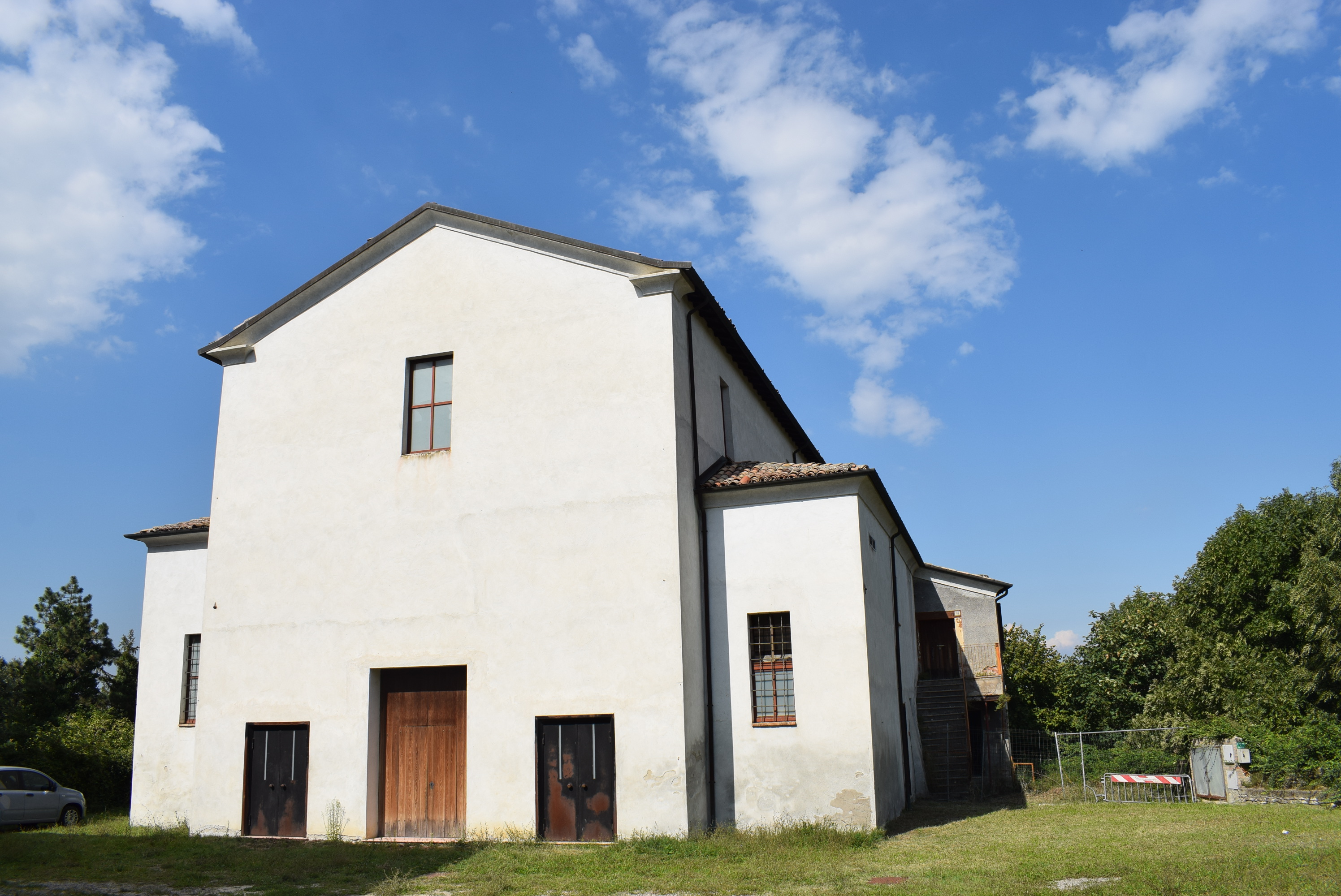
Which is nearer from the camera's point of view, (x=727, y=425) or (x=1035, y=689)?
(x=727, y=425)

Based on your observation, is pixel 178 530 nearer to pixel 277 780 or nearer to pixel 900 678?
pixel 277 780

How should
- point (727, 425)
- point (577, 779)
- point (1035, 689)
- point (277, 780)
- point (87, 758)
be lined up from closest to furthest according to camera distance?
point (577, 779)
point (277, 780)
point (727, 425)
point (87, 758)
point (1035, 689)

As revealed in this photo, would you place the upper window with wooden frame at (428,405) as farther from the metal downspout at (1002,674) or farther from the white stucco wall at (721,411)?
the metal downspout at (1002,674)

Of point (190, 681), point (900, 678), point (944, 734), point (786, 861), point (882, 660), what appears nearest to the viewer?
point (786, 861)

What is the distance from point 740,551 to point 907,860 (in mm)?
5450

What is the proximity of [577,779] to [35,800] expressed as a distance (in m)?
12.2

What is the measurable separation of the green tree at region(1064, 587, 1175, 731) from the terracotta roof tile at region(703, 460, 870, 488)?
1780 centimetres

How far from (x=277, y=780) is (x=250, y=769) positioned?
0.59 metres

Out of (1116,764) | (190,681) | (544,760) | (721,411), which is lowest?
(1116,764)

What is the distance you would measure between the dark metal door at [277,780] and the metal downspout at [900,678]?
432 inches

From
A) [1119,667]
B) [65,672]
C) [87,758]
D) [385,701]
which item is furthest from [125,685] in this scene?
[1119,667]

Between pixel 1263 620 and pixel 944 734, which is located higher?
pixel 1263 620

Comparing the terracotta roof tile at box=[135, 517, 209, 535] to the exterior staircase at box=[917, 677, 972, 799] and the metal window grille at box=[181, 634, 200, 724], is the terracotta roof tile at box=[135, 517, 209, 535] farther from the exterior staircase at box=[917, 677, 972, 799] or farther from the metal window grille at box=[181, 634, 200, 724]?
the exterior staircase at box=[917, 677, 972, 799]

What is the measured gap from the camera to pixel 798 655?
14.4 m
